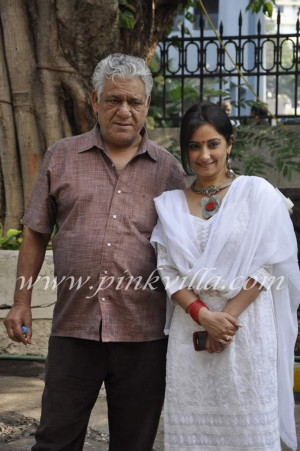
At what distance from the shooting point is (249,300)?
326 centimetres

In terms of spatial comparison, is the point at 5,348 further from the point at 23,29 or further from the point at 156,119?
the point at 156,119

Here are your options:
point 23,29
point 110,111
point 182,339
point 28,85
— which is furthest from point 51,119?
point 182,339

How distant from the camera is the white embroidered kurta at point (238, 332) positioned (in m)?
3.23

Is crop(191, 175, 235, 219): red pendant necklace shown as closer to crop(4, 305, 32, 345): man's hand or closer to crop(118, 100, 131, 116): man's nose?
crop(118, 100, 131, 116): man's nose

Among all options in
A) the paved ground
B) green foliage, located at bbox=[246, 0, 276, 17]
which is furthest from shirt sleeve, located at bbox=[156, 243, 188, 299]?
green foliage, located at bbox=[246, 0, 276, 17]

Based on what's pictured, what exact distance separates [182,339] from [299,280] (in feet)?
1.82

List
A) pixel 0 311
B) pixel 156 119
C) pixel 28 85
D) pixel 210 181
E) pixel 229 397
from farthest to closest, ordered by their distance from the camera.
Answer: pixel 156 119, pixel 28 85, pixel 0 311, pixel 210 181, pixel 229 397

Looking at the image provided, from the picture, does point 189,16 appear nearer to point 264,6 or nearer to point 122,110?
point 264,6

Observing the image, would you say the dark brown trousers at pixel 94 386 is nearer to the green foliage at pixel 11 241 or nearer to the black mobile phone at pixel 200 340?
the black mobile phone at pixel 200 340

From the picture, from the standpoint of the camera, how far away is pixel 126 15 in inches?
251

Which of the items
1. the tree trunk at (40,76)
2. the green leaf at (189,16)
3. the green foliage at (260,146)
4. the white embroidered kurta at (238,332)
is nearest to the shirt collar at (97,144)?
the white embroidered kurta at (238,332)

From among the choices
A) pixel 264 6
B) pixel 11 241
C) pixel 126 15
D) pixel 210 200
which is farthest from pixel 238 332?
pixel 264 6

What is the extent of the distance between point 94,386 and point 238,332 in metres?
0.70

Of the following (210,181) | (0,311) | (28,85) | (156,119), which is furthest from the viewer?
(156,119)
